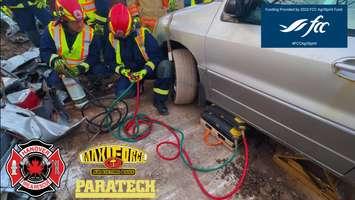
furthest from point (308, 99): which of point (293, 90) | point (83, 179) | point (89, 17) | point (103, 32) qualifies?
point (89, 17)

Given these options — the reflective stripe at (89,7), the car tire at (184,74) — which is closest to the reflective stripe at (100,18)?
the reflective stripe at (89,7)

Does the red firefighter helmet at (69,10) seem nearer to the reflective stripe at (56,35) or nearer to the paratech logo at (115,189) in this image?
the reflective stripe at (56,35)

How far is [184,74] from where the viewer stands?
3.30 metres

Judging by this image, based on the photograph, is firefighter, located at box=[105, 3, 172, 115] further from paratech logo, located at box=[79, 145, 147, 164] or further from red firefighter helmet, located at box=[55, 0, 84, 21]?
paratech logo, located at box=[79, 145, 147, 164]

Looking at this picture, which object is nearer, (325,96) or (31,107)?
(325,96)

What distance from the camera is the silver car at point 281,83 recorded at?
5.70 ft

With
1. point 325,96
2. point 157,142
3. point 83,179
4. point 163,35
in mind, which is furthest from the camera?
point 163,35

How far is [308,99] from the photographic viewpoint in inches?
75.5

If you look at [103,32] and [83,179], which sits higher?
[103,32]

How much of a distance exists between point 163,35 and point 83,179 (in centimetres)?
188

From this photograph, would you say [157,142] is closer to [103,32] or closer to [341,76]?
[103,32]

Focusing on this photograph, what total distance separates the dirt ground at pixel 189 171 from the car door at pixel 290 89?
51 cm

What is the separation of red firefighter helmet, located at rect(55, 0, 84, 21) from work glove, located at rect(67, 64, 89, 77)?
1.76 feet

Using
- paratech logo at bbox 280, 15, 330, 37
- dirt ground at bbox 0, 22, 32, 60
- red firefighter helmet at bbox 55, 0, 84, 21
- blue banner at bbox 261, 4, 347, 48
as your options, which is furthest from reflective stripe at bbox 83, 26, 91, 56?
dirt ground at bbox 0, 22, 32, 60
